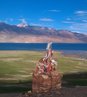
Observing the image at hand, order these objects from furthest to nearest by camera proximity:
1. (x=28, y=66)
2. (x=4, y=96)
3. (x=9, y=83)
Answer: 1. (x=28, y=66)
2. (x=9, y=83)
3. (x=4, y=96)

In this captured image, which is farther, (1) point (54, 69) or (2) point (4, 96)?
(2) point (4, 96)

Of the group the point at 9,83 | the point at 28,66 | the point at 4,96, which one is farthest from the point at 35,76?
the point at 28,66

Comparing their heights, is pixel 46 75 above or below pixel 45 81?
above

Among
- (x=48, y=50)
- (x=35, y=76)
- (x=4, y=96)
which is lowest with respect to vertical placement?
(x=4, y=96)

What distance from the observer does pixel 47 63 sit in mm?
41250

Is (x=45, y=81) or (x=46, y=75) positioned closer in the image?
(x=46, y=75)

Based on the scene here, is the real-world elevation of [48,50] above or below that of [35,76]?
above

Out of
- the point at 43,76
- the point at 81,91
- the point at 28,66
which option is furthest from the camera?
the point at 28,66

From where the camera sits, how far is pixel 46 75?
40969 mm

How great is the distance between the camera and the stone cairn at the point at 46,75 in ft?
134

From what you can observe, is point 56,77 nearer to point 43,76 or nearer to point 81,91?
point 43,76

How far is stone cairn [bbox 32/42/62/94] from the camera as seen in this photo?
4091 cm

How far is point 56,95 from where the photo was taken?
1625 inches

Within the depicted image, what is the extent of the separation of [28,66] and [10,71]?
14.6m
